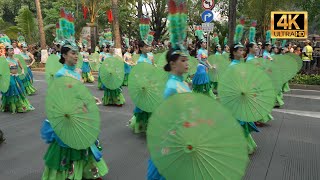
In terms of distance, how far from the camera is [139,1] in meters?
28.4

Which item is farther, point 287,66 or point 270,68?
point 287,66

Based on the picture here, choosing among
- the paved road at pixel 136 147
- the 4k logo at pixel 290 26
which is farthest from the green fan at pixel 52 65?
the 4k logo at pixel 290 26

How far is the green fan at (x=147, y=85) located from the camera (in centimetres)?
627

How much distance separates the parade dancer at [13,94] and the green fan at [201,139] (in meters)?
7.38

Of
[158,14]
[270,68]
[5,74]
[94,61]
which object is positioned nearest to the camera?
[270,68]

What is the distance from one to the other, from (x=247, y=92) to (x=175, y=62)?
1.65m

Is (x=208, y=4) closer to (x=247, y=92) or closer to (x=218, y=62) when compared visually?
(x=218, y=62)

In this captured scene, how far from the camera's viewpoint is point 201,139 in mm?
2818

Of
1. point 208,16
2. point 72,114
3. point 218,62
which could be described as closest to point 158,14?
point 208,16

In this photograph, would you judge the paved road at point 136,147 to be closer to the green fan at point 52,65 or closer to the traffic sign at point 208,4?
the green fan at point 52,65

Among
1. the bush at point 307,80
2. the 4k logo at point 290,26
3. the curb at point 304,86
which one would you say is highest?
the 4k logo at point 290,26

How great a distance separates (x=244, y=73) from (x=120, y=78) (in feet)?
15.4

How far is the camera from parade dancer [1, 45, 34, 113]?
9.37 meters

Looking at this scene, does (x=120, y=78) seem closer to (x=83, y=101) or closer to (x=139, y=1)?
(x=83, y=101)
